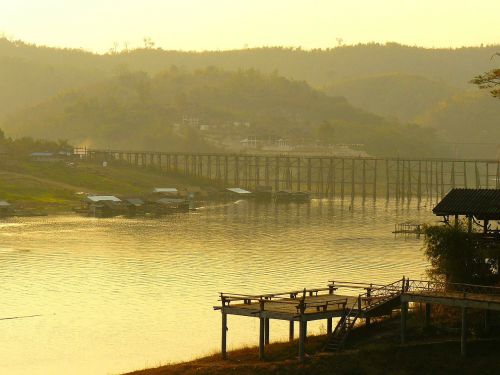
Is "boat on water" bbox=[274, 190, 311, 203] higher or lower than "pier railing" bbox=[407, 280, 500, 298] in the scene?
lower

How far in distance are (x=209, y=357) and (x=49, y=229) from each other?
8012 centimetres

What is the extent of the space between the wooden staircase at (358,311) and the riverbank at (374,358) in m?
0.46

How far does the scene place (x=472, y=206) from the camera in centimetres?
5319

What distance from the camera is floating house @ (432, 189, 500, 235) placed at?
5238cm

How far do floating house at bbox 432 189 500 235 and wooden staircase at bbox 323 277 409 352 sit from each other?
4467 mm

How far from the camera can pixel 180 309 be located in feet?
221

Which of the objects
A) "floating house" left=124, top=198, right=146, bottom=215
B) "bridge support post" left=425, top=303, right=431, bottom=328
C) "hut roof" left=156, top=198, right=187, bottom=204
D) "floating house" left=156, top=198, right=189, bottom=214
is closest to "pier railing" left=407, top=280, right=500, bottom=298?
"bridge support post" left=425, top=303, right=431, bottom=328

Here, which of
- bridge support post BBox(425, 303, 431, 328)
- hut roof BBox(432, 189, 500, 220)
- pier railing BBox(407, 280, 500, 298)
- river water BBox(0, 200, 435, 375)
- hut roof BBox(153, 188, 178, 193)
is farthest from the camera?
hut roof BBox(153, 188, 178, 193)

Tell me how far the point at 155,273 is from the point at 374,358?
4281 cm

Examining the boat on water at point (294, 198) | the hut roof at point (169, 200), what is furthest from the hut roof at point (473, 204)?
the boat on water at point (294, 198)

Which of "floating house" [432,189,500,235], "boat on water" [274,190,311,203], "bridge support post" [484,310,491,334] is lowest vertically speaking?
"boat on water" [274,190,311,203]

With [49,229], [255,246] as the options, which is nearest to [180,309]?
[255,246]

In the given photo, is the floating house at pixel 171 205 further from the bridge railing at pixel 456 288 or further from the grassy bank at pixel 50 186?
the bridge railing at pixel 456 288

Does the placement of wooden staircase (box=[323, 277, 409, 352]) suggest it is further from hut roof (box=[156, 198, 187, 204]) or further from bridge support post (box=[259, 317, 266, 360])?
hut roof (box=[156, 198, 187, 204])
